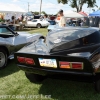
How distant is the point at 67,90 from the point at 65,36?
1007mm

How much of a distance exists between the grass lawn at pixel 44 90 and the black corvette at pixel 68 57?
32cm

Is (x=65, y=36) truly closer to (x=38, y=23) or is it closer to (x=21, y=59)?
(x=21, y=59)

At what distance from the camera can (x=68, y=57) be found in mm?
2859

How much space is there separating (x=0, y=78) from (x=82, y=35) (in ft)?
7.07

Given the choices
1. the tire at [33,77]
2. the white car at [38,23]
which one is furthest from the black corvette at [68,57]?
the white car at [38,23]

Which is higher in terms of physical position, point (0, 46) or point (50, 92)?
point (0, 46)

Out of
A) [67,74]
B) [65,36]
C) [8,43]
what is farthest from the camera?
[8,43]

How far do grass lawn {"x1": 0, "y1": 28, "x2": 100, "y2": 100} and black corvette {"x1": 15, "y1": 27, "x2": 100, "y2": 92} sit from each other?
1.06ft

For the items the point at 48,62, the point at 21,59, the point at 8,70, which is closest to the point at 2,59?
the point at 8,70

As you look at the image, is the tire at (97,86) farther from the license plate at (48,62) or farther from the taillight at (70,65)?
the license plate at (48,62)

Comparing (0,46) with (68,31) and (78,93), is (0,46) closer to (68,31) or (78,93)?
(68,31)

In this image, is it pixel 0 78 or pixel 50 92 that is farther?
pixel 0 78

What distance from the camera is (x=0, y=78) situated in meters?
4.32

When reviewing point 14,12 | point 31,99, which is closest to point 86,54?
point 31,99
